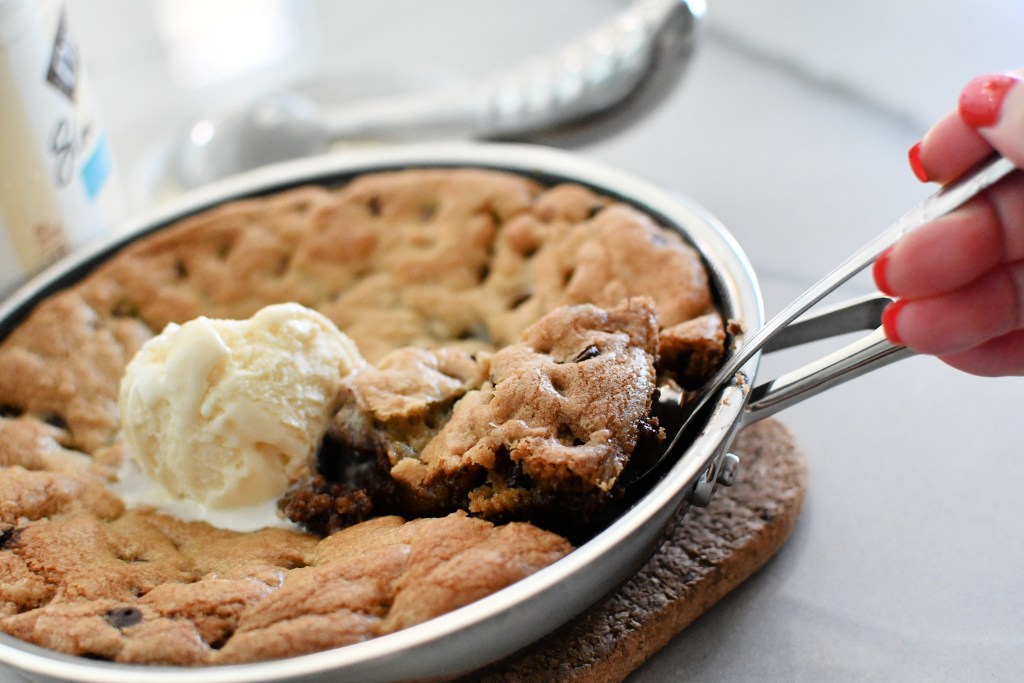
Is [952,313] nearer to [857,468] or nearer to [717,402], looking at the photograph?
[717,402]

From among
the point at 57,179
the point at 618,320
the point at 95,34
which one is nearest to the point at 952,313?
the point at 618,320

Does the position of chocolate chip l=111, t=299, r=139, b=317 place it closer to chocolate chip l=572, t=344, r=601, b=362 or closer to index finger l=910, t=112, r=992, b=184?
chocolate chip l=572, t=344, r=601, b=362

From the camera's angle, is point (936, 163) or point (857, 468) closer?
point (936, 163)

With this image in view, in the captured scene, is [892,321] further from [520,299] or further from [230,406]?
[230,406]

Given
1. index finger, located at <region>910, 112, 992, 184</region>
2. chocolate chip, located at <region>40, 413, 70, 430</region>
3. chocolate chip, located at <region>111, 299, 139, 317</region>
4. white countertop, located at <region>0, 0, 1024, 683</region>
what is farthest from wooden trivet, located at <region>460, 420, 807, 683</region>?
chocolate chip, located at <region>111, 299, 139, 317</region>

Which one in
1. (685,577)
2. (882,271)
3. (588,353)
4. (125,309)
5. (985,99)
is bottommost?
(685,577)

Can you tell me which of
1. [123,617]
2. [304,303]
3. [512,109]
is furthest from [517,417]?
[512,109]

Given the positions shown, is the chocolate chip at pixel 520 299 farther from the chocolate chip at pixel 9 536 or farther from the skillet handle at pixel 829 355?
the chocolate chip at pixel 9 536
